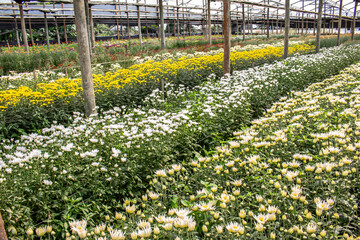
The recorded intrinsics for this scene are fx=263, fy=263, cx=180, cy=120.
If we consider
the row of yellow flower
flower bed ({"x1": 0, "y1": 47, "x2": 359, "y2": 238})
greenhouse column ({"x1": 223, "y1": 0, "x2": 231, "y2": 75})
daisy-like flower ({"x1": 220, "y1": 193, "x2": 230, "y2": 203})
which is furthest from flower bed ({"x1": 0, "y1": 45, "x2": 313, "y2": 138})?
daisy-like flower ({"x1": 220, "y1": 193, "x2": 230, "y2": 203})

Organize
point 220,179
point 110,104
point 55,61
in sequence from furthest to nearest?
point 55,61
point 110,104
point 220,179

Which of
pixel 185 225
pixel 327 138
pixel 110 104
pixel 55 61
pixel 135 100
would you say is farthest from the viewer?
pixel 55 61

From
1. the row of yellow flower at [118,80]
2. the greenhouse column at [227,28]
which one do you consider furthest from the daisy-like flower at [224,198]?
the greenhouse column at [227,28]

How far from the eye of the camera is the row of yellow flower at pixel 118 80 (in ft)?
16.8

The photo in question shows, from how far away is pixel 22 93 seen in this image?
5031mm

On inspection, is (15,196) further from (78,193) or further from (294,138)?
(294,138)

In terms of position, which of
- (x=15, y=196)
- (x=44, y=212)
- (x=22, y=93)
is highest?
(x=22, y=93)

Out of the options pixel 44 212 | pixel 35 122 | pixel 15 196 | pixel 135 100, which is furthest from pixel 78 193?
pixel 135 100

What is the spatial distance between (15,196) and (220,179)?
1786 millimetres

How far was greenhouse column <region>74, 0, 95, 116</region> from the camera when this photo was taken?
4793 mm

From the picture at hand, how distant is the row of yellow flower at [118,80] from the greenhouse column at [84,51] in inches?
21.6

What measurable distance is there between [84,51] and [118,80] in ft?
5.31

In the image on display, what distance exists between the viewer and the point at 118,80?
21.5 ft

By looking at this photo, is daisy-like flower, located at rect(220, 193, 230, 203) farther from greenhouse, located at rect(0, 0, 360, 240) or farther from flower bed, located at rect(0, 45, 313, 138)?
flower bed, located at rect(0, 45, 313, 138)
